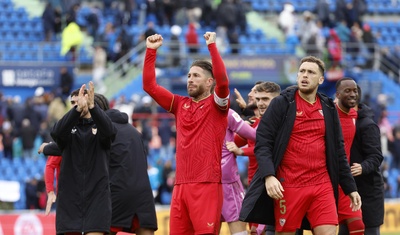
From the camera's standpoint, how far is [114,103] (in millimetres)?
25531

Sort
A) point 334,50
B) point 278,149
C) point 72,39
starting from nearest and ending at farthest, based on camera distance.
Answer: point 278,149
point 72,39
point 334,50

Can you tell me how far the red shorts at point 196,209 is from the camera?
1042 cm

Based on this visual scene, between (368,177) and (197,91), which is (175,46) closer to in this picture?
(368,177)

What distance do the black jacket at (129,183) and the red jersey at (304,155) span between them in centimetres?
179

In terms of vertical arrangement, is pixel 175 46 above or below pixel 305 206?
above

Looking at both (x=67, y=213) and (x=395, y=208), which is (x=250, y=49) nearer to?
(x=395, y=208)

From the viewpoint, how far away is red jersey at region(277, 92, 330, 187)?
1023 cm

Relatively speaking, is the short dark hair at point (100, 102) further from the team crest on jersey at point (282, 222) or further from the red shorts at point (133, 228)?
the team crest on jersey at point (282, 222)

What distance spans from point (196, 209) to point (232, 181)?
1738mm

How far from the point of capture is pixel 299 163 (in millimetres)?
10227

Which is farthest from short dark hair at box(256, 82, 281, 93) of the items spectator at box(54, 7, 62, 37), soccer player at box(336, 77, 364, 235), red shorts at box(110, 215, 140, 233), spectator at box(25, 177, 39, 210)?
spectator at box(54, 7, 62, 37)

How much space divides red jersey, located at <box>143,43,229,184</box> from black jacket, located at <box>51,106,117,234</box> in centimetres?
73

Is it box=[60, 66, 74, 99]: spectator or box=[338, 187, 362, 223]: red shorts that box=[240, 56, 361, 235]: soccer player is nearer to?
box=[338, 187, 362, 223]: red shorts

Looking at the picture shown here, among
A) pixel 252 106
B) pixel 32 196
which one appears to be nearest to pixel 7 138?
pixel 32 196
